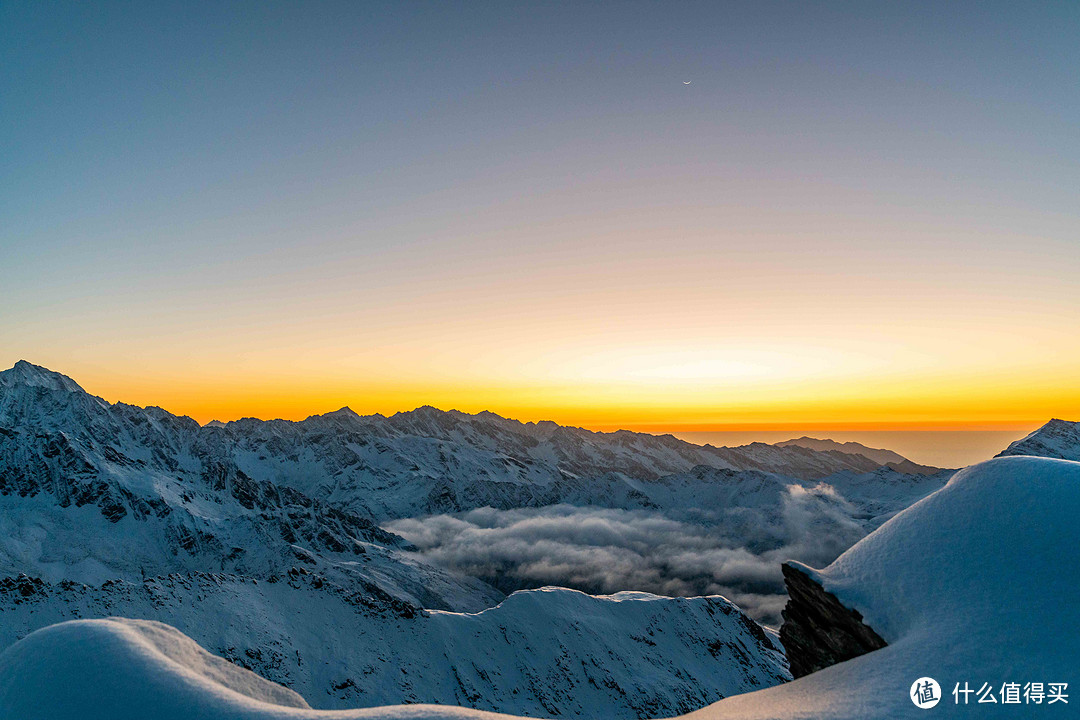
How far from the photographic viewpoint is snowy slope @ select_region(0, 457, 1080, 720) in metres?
14.0

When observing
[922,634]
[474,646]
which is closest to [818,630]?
[922,634]

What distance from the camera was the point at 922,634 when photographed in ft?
62.1

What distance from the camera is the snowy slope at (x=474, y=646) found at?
108 meters

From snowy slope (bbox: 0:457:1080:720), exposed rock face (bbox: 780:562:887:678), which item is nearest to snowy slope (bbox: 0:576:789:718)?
exposed rock face (bbox: 780:562:887:678)

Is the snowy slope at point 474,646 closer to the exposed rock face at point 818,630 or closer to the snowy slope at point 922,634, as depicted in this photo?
the exposed rock face at point 818,630

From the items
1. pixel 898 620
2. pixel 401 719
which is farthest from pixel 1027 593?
pixel 401 719

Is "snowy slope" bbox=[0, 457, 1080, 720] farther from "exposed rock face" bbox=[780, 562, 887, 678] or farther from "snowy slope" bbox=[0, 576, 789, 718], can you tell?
"snowy slope" bbox=[0, 576, 789, 718]

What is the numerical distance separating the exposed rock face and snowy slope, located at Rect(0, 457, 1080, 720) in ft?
2.10

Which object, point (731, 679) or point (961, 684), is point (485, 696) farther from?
point (961, 684)

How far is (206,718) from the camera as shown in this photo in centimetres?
1277

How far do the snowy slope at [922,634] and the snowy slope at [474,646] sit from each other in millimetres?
108672

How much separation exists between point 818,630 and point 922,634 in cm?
808

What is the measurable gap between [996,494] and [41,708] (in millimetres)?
35749

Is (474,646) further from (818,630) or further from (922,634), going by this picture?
(922,634)
